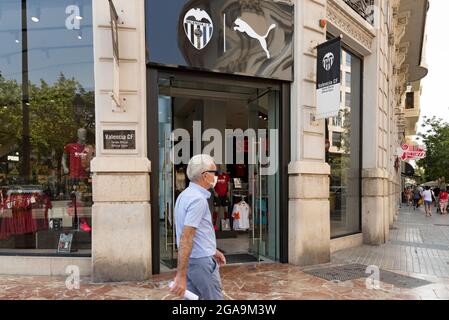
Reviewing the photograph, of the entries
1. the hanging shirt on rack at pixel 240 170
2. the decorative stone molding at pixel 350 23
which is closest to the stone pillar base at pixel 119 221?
the hanging shirt on rack at pixel 240 170

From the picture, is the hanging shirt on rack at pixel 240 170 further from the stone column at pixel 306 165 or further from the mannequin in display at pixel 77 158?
the mannequin in display at pixel 77 158

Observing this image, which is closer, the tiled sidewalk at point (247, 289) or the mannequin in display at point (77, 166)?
the tiled sidewalk at point (247, 289)

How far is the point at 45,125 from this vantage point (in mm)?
6645

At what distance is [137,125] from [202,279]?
338cm

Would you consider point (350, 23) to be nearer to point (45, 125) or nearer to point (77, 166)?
point (77, 166)

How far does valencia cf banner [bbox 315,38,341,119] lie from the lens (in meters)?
6.38

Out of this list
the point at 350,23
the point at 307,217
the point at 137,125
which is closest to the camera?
the point at 137,125

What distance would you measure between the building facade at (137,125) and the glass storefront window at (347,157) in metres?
0.40

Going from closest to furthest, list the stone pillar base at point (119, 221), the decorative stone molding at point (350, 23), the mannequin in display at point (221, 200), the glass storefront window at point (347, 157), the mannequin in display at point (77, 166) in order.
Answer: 1. the stone pillar base at point (119, 221)
2. the mannequin in display at point (77, 166)
3. the decorative stone molding at point (350, 23)
4. the glass storefront window at point (347, 157)
5. the mannequin in display at point (221, 200)

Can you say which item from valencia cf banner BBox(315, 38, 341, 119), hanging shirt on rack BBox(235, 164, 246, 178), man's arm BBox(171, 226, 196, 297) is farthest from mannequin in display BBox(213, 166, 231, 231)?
man's arm BBox(171, 226, 196, 297)

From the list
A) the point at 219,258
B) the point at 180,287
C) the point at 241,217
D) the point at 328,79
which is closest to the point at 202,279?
the point at 180,287

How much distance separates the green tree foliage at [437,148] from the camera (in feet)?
110
